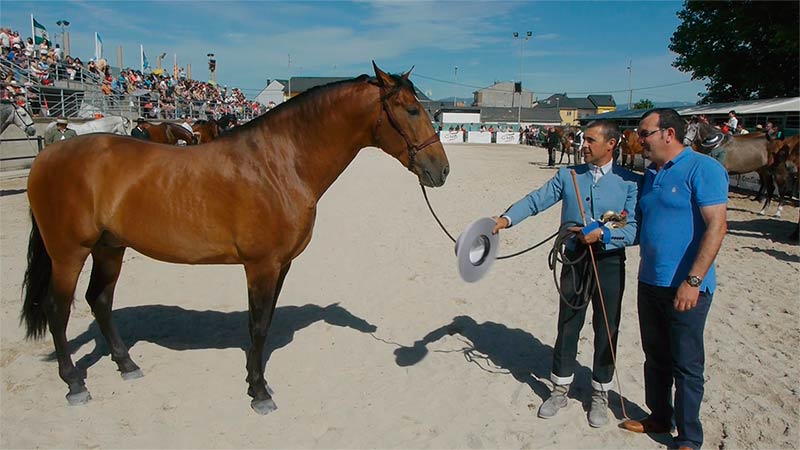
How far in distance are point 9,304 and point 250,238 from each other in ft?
12.4

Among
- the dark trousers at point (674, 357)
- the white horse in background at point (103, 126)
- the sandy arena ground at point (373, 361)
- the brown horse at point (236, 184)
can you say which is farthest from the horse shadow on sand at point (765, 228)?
the white horse in background at point (103, 126)

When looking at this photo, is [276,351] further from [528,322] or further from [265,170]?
[528,322]

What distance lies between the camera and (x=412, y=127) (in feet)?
11.2

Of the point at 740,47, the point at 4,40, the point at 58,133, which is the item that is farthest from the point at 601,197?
the point at 740,47

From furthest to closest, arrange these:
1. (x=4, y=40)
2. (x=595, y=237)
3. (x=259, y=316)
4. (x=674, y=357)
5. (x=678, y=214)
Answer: (x=4, y=40) < (x=259, y=316) < (x=595, y=237) < (x=674, y=357) < (x=678, y=214)

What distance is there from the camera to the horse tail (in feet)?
13.2

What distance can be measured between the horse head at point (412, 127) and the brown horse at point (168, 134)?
9124 millimetres

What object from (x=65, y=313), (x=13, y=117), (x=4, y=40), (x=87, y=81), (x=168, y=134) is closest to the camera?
(x=65, y=313)

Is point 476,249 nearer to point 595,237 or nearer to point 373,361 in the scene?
point 595,237

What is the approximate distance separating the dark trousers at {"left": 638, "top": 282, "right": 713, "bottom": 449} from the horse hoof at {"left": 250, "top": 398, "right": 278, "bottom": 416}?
263 cm

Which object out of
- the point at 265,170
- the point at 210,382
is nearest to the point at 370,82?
the point at 265,170

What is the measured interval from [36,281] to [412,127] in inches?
131

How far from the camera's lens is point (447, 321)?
5.25 metres

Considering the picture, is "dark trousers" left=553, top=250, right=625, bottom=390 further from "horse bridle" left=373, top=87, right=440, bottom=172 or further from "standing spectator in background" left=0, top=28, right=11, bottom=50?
"standing spectator in background" left=0, top=28, right=11, bottom=50
